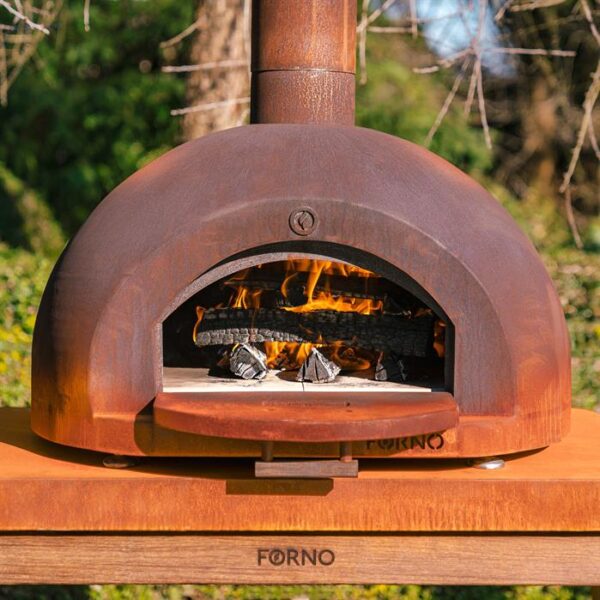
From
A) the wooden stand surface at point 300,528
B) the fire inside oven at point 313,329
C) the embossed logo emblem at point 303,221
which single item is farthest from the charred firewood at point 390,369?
the embossed logo emblem at point 303,221

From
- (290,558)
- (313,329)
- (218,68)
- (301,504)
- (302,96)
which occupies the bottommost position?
(290,558)

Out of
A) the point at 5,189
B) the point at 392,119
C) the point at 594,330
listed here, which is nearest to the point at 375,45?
the point at 392,119

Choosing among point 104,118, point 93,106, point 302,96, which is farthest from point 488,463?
point 93,106

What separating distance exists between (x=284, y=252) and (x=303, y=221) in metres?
0.10

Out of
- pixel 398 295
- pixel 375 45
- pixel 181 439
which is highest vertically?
pixel 375 45

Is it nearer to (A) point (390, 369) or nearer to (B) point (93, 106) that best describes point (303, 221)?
(A) point (390, 369)

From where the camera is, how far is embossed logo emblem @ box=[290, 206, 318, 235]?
2629 millimetres

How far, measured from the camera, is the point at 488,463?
2721 mm

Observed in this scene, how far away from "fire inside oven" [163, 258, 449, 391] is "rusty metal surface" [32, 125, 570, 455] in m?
0.19

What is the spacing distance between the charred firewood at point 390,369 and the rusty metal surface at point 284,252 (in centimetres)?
30

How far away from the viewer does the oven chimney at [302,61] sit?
9.97 feet

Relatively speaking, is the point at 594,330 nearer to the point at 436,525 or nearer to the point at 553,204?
the point at 436,525

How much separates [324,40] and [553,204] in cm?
832

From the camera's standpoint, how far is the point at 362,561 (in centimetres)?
260
